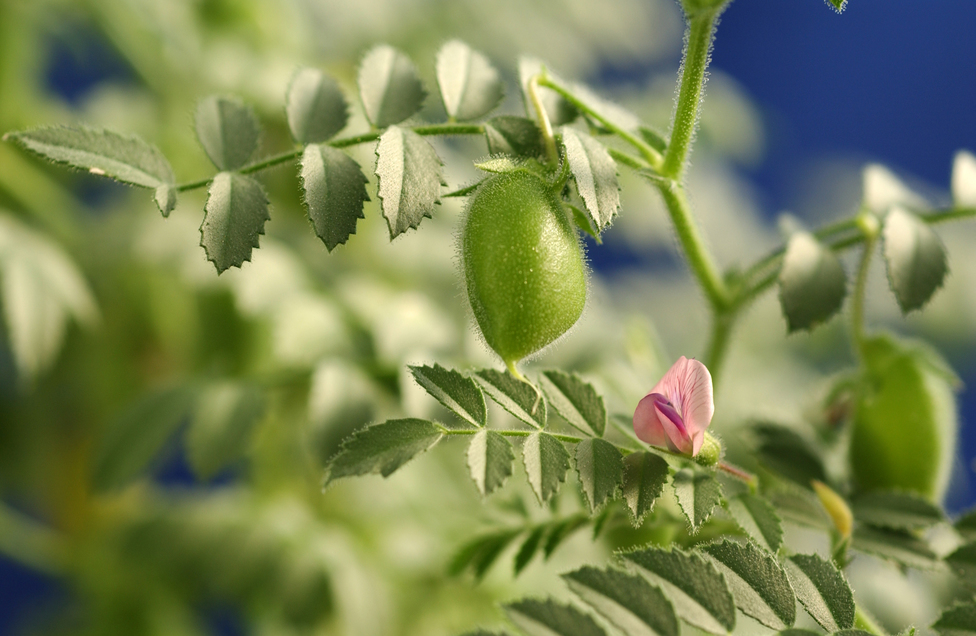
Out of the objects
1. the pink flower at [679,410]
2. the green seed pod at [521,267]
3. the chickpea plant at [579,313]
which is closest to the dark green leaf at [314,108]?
the chickpea plant at [579,313]

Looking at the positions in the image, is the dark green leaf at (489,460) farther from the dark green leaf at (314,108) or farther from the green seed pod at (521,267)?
the dark green leaf at (314,108)

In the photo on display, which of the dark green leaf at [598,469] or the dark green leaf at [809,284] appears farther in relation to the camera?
the dark green leaf at [809,284]

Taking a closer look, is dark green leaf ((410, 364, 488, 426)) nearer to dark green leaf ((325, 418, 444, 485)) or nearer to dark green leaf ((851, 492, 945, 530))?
dark green leaf ((325, 418, 444, 485))

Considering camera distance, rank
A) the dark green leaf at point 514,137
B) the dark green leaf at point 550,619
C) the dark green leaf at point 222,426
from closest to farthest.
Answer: the dark green leaf at point 550,619
the dark green leaf at point 514,137
the dark green leaf at point 222,426

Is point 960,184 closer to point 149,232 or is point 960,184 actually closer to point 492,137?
point 492,137

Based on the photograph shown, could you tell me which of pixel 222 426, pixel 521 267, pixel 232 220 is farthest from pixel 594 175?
pixel 222 426

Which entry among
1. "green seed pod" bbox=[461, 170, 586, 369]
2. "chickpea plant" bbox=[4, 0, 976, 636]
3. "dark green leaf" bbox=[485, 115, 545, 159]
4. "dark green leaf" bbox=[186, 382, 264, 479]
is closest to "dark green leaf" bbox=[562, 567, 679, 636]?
"chickpea plant" bbox=[4, 0, 976, 636]

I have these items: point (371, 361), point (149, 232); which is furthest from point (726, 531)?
point (149, 232)
